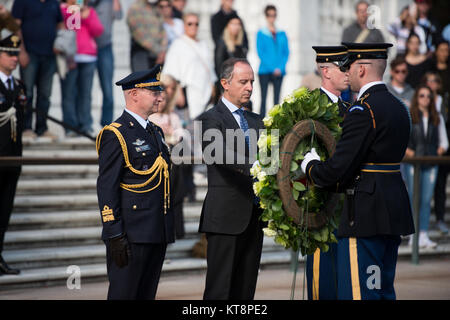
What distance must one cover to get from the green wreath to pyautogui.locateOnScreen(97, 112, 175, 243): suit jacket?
27.1 inches

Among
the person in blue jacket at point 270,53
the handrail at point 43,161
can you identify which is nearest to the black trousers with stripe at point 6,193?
the handrail at point 43,161

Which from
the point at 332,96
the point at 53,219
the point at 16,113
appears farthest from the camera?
the point at 53,219

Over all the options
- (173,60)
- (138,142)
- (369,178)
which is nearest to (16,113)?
(173,60)

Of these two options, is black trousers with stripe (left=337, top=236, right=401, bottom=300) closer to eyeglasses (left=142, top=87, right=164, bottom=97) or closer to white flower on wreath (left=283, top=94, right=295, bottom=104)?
white flower on wreath (left=283, top=94, right=295, bottom=104)

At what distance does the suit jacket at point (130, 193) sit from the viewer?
536 centimetres

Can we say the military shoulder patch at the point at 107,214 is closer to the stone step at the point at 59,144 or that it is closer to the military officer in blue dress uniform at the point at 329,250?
the military officer in blue dress uniform at the point at 329,250

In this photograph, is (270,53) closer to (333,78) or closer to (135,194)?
(333,78)

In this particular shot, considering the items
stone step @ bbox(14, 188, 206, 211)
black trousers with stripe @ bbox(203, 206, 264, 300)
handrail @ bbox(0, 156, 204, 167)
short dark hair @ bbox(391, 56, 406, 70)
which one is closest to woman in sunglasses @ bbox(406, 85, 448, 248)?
short dark hair @ bbox(391, 56, 406, 70)

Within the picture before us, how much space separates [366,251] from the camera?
5.47m

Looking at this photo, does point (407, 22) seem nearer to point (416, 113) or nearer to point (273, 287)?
point (416, 113)

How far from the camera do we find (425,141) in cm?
1117

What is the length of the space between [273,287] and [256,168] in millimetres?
3290

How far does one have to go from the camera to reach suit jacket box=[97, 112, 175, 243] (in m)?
5.36

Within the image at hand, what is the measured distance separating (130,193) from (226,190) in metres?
0.77
